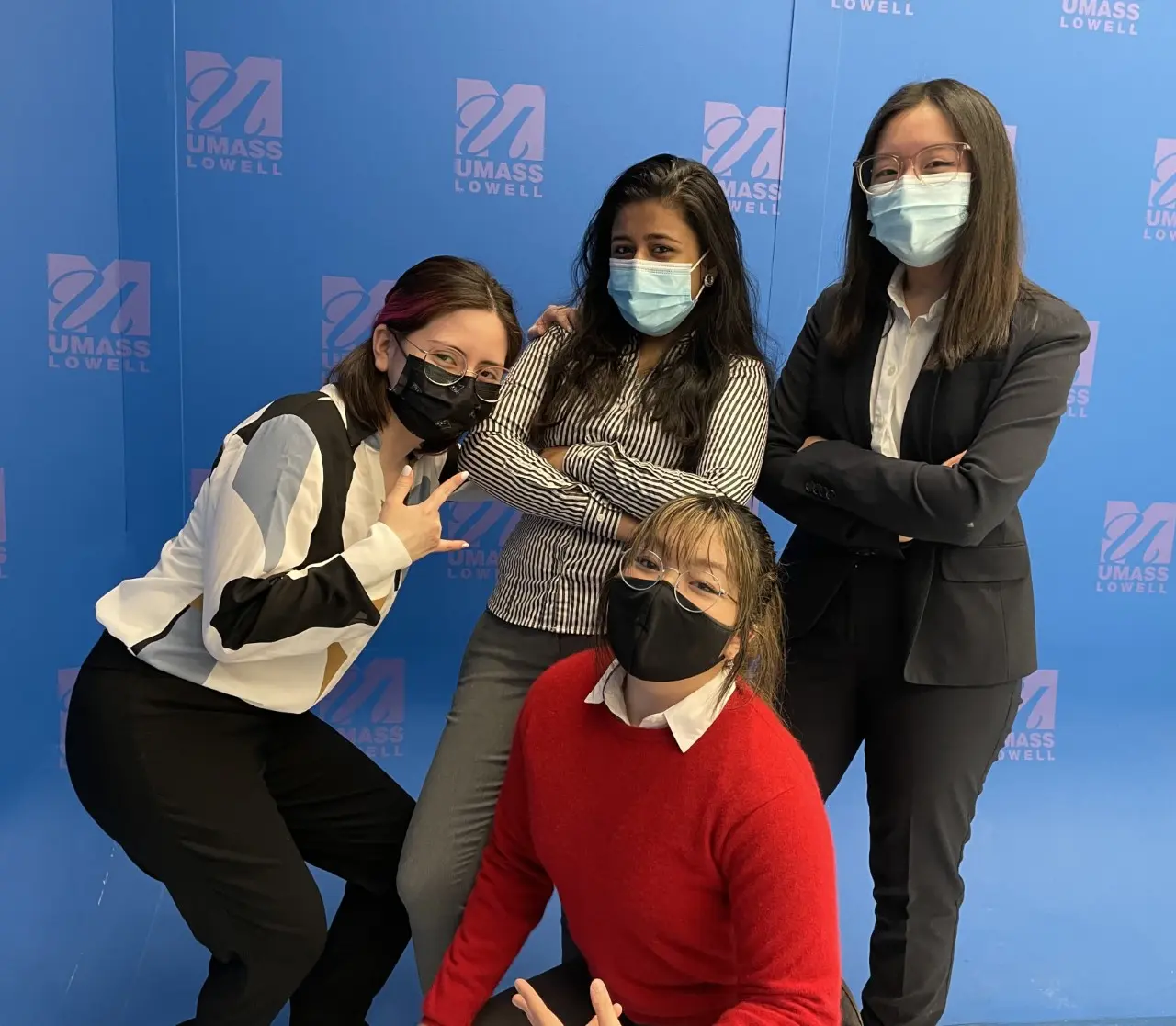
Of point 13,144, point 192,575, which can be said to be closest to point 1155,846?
point 192,575

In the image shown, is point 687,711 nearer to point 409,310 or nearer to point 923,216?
point 409,310

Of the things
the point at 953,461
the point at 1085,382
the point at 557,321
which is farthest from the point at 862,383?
the point at 1085,382

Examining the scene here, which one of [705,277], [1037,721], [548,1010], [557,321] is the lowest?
[1037,721]

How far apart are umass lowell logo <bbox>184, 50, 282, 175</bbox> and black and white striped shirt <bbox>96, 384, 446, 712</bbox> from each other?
1.40 meters

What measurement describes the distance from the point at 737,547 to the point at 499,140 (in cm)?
188

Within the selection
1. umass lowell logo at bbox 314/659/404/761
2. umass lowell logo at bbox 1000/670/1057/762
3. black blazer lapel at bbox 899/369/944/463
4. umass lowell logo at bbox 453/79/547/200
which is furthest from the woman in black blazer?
umass lowell logo at bbox 1000/670/1057/762

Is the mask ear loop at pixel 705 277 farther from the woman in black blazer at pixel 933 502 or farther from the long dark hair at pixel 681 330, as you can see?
the woman in black blazer at pixel 933 502

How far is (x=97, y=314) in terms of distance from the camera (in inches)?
107

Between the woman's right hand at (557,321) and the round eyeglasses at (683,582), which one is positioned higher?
the woman's right hand at (557,321)

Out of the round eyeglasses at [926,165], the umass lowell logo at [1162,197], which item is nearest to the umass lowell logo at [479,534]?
the round eyeglasses at [926,165]

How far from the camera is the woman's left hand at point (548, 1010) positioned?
120 centimetres

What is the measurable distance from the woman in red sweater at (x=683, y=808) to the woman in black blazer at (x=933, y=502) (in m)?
0.34

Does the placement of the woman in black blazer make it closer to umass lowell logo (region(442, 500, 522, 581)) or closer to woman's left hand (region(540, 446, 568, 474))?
woman's left hand (region(540, 446, 568, 474))

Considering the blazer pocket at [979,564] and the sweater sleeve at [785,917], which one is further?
the blazer pocket at [979,564]
